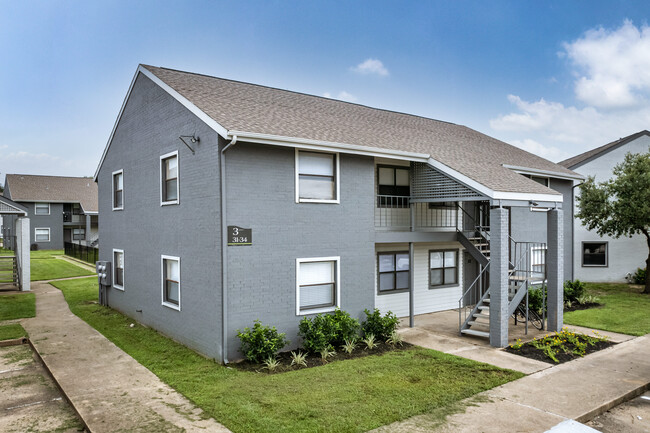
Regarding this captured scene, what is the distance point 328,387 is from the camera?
7.70m

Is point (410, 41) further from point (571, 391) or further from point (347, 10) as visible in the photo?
point (571, 391)

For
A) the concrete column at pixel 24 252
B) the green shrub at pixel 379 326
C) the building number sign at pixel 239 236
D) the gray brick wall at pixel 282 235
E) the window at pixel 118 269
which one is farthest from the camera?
the concrete column at pixel 24 252

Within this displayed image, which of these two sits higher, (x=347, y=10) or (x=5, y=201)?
(x=347, y=10)

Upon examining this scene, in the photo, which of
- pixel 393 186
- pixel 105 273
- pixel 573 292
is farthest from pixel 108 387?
pixel 573 292

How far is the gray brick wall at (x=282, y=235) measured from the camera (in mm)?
9469

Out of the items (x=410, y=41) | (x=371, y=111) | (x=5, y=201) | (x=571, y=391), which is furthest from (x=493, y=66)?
(x=5, y=201)

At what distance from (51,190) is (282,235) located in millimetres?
45265

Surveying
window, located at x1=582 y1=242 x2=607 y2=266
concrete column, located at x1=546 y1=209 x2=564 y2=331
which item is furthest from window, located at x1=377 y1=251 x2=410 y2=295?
window, located at x1=582 y1=242 x2=607 y2=266

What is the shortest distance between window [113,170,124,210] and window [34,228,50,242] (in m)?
35.5

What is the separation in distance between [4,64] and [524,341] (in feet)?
121

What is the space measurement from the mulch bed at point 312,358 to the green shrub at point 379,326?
0.32 meters

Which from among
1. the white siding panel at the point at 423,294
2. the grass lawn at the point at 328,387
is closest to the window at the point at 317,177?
the white siding panel at the point at 423,294

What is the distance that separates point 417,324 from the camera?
522 inches

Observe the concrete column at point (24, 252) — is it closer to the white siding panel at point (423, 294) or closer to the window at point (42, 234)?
the white siding panel at point (423, 294)
